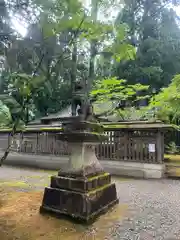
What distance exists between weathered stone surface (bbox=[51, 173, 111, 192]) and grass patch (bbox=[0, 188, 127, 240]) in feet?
1.77

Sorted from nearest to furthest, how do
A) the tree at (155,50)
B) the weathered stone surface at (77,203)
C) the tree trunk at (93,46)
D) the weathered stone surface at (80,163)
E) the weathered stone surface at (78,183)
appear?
the tree trunk at (93,46) → the weathered stone surface at (77,203) → the weathered stone surface at (78,183) → the weathered stone surface at (80,163) → the tree at (155,50)

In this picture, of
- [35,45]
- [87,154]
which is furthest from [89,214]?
[35,45]

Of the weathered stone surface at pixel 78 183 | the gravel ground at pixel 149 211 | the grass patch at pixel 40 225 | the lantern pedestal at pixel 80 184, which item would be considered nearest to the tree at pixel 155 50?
the gravel ground at pixel 149 211

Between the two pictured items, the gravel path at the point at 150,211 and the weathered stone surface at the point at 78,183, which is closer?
the gravel path at the point at 150,211

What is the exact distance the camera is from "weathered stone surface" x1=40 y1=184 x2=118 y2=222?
11.5ft

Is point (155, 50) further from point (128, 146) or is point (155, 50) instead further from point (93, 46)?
point (93, 46)

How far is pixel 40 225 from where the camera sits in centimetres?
339

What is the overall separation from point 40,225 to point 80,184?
34.8 inches

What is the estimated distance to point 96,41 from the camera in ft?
11.6

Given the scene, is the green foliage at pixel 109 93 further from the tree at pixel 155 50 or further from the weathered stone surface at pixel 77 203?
the tree at pixel 155 50

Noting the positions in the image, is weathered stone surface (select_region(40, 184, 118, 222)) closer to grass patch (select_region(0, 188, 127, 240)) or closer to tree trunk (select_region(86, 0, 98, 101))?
grass patch (select_region(0, 188, 127, 240))

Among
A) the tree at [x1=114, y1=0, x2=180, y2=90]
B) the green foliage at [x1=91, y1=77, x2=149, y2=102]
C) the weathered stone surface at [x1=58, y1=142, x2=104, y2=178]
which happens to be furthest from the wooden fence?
the tree at [x1=114, y1=0, x2=180, y2=90]

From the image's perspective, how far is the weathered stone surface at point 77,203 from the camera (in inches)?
138

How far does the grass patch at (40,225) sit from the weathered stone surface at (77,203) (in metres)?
0.14
